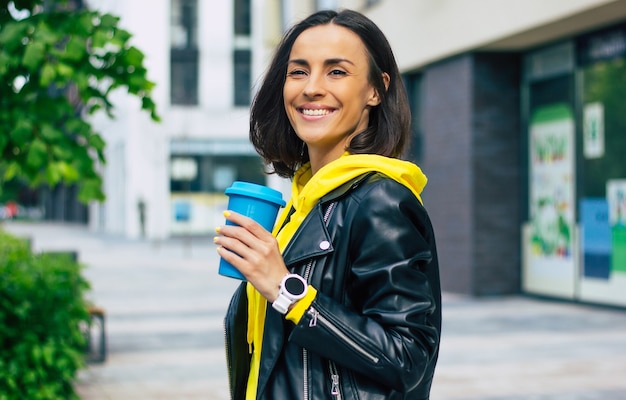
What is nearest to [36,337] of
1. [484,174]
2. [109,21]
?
[109,21]

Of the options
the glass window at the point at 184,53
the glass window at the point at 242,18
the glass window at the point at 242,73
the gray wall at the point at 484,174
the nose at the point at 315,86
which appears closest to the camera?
the nose at the point at 315,86

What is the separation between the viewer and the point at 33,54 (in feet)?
15.3

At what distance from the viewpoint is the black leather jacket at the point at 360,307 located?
172 cm

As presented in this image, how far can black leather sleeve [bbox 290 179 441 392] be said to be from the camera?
5.63 feet

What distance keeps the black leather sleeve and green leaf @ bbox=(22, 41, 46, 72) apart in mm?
3322

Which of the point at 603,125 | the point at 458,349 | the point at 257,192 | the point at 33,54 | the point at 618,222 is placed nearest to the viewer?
the point at 257,192

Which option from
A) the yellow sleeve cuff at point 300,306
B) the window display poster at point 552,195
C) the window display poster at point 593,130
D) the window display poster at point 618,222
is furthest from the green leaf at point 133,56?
the window display poster at point 552,195

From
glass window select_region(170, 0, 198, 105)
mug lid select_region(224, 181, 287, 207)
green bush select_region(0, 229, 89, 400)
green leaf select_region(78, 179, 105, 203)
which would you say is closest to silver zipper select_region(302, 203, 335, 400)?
mug lid select_region(224, 181, 287, 207)

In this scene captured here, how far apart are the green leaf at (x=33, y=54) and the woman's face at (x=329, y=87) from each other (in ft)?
9.87

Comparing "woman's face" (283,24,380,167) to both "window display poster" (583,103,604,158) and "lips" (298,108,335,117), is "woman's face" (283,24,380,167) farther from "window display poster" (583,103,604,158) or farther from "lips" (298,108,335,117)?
"window display poster" (583,103,604,158)

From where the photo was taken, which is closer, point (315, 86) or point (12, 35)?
point (315, 86)

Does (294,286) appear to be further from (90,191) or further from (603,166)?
(603,166)

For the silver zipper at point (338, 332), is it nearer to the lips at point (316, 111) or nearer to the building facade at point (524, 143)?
the lips at point (316, 111)

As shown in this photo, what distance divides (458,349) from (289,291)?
7789 millimetres
